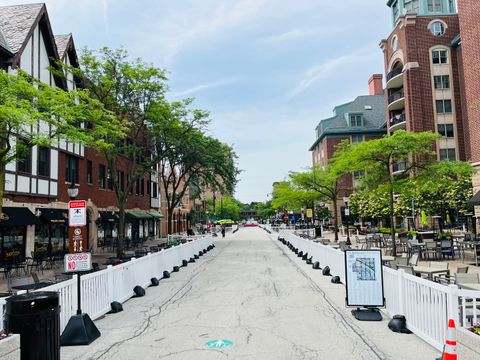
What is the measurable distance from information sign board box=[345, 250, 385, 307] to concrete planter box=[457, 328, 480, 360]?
81.3 inches

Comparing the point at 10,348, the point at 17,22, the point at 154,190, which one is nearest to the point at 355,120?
the point at 154,190

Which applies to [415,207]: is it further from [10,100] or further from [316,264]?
[10,100]

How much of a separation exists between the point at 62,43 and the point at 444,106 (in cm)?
3748

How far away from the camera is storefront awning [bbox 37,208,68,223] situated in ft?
67.5

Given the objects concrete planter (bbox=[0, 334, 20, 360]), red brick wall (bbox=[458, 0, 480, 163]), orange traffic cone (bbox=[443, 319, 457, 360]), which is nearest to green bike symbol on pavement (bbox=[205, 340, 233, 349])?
concrete planter (bbox=[0, 334, 20, 360])

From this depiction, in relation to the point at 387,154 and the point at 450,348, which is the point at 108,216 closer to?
the point at 387,154

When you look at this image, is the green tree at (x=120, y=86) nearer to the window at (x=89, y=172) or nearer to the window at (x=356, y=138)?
the window at (x=89, y=172)

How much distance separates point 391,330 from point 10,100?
37.8 feet

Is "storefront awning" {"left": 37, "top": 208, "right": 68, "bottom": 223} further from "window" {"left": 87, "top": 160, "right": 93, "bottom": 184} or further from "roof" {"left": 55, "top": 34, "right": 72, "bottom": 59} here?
"roof" {"left": 55, "top": 34, "right": 72, "bottom": 59}

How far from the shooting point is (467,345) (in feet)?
20.1

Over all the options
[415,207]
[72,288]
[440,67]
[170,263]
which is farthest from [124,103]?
[440,67]

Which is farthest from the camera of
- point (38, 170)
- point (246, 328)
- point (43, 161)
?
point (43, 161)

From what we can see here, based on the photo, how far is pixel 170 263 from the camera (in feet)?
54.7

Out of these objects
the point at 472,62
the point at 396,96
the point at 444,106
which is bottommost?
the point at 472,62
